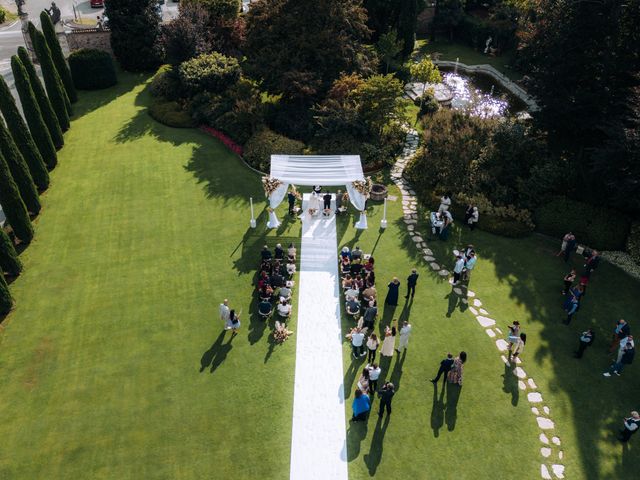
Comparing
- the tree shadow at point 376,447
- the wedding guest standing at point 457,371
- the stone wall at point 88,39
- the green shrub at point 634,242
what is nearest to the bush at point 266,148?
the wedding guest standing at point 457,371

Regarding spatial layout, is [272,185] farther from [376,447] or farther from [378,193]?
[376,447]

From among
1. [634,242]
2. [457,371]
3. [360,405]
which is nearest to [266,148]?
[457,371]

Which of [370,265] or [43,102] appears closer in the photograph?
[370,265]

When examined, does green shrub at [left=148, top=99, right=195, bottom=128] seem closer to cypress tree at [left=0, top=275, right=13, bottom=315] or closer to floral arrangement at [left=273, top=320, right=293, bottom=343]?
cypress tree at [left=0, top=275, right=13, bottom=315]

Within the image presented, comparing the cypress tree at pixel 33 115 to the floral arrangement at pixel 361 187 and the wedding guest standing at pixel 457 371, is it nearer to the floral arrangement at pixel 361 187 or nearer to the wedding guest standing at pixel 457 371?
the floral arrangement at pixel 361 187

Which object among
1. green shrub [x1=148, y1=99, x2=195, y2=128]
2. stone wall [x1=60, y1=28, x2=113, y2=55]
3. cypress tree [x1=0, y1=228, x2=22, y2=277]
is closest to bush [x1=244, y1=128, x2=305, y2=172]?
green shrub [x1=148, y1=99, x2=195, y2=128]
